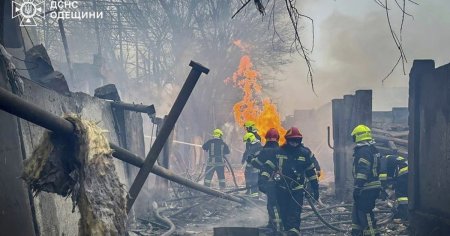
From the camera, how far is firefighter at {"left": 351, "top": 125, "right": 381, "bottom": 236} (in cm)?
706

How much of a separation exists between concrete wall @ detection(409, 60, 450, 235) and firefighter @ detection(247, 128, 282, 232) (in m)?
2.46

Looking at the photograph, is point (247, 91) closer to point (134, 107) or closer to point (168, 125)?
point (134, 107)

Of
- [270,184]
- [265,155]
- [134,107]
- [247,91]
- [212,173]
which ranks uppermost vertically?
[247,91]

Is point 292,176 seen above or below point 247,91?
below

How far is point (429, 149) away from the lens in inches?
246

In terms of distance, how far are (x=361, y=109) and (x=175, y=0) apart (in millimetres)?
19129

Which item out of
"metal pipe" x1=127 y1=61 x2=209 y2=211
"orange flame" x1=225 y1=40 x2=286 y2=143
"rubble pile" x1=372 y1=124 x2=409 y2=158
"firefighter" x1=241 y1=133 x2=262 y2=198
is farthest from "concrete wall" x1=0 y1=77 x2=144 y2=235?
"orange flame" x1=225 y1=40 x2=286 y2=143

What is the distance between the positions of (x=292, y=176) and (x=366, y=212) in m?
1.48

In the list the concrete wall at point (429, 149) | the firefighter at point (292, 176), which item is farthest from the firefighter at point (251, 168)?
the concrete wall at point (429, 149)

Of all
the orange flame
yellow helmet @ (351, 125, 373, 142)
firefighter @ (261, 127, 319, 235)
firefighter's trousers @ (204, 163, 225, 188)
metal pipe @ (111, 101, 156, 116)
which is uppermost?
the orange flame

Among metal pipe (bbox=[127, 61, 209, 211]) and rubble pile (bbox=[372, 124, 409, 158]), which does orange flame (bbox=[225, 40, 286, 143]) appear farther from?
metal pipe (bbox=[127, 61, 209, 211])

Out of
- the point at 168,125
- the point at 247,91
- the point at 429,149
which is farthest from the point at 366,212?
the point at 247,91

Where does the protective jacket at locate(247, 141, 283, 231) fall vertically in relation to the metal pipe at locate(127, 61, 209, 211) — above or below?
below

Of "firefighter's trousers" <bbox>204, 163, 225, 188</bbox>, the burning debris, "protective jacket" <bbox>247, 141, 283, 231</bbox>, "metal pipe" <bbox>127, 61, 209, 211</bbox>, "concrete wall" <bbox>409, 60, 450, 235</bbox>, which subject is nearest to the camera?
the burning debris
